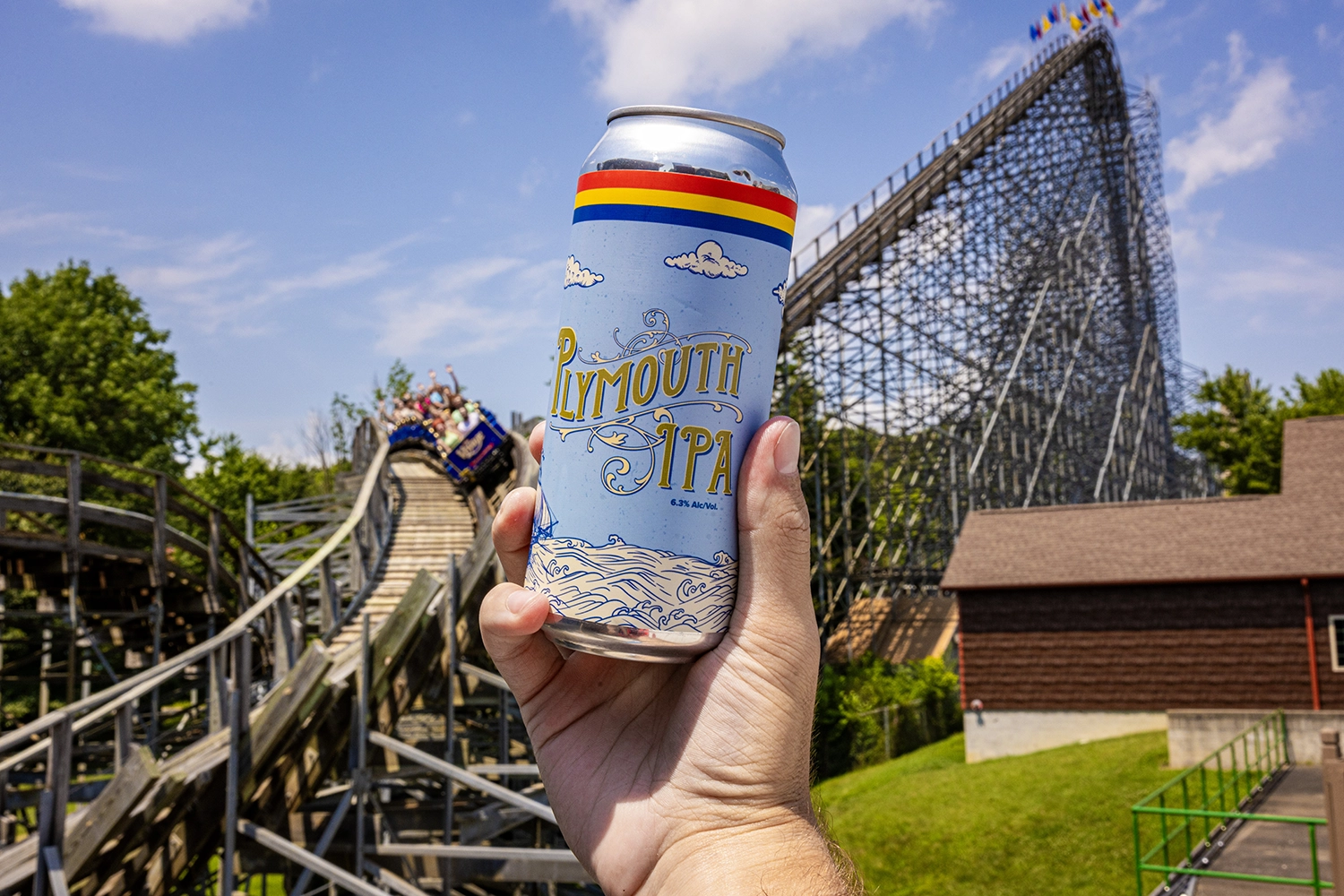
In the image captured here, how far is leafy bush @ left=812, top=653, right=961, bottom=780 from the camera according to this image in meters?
19.3

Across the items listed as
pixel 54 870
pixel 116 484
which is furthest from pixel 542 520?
pixel 116 484

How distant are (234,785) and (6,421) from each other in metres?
25.6

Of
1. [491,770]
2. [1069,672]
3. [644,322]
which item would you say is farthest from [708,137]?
[1069,672]

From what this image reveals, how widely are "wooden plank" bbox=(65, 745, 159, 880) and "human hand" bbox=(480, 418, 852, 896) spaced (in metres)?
4.23

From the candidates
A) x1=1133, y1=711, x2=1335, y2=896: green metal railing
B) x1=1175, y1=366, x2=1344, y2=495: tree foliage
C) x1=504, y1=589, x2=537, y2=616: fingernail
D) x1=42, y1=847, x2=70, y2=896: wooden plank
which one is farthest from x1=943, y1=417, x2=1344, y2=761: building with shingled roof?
x1=504, y1=589, x2=537, y2=616: fingernail

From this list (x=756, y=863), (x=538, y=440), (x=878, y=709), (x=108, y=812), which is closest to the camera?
(x=756, y=863)

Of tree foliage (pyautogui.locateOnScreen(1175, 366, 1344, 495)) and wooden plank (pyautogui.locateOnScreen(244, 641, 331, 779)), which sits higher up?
A: tree foliage (pyautogui.locateOnScreen(1175, 366, 1344, 495))

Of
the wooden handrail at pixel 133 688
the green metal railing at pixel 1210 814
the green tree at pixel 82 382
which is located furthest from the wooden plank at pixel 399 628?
the green tree at pixel 82 382

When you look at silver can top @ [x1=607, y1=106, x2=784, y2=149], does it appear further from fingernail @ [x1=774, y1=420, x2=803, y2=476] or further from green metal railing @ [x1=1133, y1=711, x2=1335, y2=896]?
green metal railing @ [x1=1133, y1=711, x2=1335, y2=896]

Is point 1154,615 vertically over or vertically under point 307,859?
over

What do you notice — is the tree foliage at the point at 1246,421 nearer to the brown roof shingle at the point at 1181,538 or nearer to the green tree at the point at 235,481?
the brown roof shingle at the point at 1181,538

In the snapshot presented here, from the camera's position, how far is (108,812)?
17.9ft

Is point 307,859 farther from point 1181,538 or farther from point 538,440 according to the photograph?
point 1181,538

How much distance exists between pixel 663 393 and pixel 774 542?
0.35 metres
